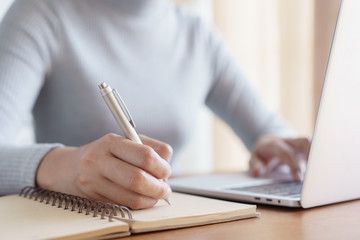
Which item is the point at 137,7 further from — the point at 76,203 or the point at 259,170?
the point at 76,203

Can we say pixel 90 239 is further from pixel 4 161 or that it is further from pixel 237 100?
pixel 237 100

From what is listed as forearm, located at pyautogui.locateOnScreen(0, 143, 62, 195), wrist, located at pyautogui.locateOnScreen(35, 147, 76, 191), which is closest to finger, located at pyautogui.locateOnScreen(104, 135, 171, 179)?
wrist, located at pyautogui.locateOnScreen(35, 147, 76, 191)

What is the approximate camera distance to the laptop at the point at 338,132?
52 centimetres

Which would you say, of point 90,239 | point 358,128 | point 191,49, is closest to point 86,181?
point 90,239

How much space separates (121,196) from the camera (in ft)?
1.74

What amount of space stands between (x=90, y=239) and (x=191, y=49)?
0.97 meters

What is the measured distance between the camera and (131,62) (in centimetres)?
116

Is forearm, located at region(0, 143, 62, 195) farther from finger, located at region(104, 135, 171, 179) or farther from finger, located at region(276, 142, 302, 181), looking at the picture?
finger, located at region(276, 142, 302, 181)

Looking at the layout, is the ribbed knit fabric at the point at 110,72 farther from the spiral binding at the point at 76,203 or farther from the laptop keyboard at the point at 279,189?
the laptop keyboard at the point at 279,189

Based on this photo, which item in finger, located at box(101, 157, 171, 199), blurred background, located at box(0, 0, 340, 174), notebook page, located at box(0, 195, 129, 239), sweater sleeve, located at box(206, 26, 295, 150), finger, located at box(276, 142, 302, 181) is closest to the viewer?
notebook page, located at box(0, 195, 129, 239)

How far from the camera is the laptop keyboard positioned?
67cm

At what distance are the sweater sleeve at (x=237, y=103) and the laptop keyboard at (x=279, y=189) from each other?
1.73 feet

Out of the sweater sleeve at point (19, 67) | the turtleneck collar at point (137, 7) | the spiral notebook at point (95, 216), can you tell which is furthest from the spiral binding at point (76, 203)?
the turtleneck collar at point (137, 7)

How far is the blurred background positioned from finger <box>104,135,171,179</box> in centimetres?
135
